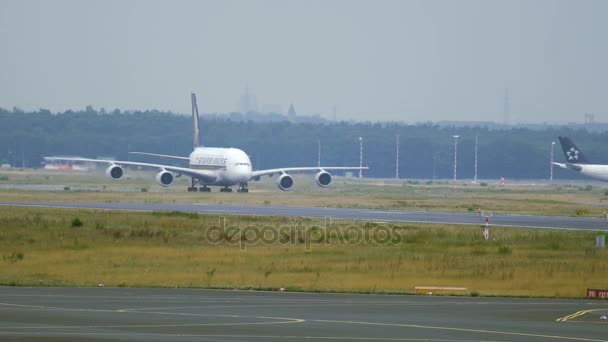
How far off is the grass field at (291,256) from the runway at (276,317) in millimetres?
3006

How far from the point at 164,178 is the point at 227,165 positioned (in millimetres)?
6106

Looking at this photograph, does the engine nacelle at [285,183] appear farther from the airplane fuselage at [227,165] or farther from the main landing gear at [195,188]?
the main landing gear at [195,188]

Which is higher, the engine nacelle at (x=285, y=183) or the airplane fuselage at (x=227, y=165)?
the airplane fuselage at (x=227, y=165)

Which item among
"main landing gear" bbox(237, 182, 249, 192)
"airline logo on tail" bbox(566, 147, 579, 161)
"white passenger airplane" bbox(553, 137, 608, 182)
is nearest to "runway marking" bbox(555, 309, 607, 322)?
"main landing gear" bbox(237, 182, 249, 192)

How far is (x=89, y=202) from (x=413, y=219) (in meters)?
24.3

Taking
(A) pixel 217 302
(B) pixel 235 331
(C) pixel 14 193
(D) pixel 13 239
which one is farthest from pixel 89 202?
(B) pixel 235 331

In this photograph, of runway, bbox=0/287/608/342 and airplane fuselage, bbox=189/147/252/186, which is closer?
runway, bbox=0/287/608/342

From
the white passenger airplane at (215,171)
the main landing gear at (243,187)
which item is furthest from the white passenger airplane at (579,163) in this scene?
the main landing gear at (243,187)

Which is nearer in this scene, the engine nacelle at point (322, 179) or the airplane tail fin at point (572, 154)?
the engine nacelle at point (322, 179)

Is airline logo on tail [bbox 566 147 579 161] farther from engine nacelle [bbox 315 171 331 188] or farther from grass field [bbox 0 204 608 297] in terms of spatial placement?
grass field [bbox 0 204 608 297]

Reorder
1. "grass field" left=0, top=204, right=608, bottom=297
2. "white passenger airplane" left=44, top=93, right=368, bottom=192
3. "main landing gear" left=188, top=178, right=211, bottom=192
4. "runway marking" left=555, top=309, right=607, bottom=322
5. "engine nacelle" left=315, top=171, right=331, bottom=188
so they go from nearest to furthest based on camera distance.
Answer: "runway marking" left=555, top=309, right=607, bottom=322 < "grass field" left=0, top=204, right=608, bottom=297 < "white passenger airplane" left=44, top=93, right=368, bottom=192 < "main landing gear" left=188, top=178, right=211, bottom=192 < "engine nacelle" left=315, top=171, right=331, bottom=188

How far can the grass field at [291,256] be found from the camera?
3712 cm

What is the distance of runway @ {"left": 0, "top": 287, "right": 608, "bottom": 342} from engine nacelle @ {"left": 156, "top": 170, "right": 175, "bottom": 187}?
67.4 metres

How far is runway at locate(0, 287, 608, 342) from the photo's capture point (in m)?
23.5
